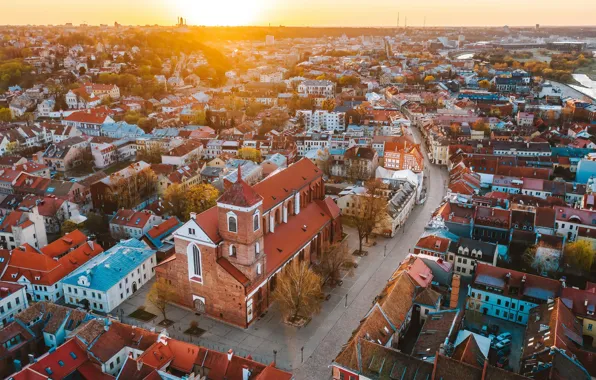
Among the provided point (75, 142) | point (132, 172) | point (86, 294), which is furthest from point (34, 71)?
point (86, 294)

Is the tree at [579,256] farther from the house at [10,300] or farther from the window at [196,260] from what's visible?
the house at [10,300]

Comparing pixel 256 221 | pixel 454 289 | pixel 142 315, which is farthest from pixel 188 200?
pixel 454 289

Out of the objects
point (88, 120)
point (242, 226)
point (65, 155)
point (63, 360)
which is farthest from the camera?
point (88, 120)

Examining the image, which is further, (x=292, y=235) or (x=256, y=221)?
(x=292, y=235)

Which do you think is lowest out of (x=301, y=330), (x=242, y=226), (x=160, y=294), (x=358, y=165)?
(x=301, y=330)

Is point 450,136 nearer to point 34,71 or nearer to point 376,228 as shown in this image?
point 376,228

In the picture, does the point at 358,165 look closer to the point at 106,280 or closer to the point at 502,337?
the point at 502,337

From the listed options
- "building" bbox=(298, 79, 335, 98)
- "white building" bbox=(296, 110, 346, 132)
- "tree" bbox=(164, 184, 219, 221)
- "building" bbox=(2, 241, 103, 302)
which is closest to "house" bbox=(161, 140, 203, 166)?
"tree" bbox=(164, 184, 219, 221)
